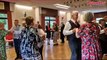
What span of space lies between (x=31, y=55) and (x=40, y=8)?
42.4 feet

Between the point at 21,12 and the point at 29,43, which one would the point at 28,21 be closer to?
the point at 29,43

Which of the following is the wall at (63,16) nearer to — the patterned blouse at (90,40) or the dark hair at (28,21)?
the patterned blouse at (90,40)

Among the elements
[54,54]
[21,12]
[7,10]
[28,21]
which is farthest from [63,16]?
[28,21]

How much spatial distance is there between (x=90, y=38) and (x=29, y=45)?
1.04 metres

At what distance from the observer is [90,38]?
10.9ft

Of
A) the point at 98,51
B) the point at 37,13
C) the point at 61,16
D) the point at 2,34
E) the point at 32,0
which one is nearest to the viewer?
the point at 98,51

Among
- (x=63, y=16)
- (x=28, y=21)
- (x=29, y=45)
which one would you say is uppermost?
(x=63, y=16)

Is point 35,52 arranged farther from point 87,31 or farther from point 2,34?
point 2,34

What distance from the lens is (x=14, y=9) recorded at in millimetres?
13180

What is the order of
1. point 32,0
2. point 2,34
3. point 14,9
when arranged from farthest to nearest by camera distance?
1. point 14,9
2. point 32,0
3. point 2,34

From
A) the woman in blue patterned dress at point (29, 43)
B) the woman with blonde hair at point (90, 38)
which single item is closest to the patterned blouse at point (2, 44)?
the woman in blue patterned dress at point (29, 43)

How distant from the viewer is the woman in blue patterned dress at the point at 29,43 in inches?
124

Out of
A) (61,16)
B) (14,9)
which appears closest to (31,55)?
(14,9)

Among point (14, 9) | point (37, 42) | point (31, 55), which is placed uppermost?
point (14, 9)
